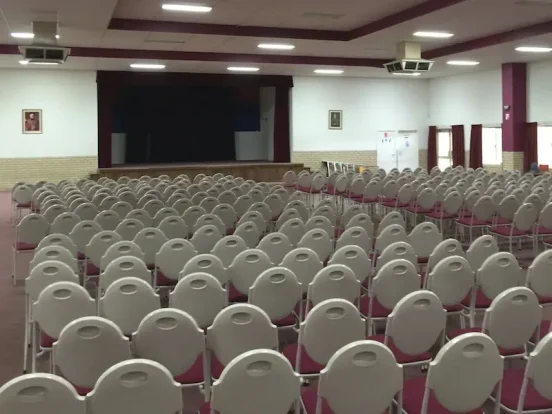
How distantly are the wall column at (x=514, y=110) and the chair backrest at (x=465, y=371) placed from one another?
17.6m

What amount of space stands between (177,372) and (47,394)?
127cm

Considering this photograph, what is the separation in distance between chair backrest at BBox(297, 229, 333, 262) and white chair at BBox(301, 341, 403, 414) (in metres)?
3.74

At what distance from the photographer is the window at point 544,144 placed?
1958cm

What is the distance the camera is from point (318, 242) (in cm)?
704

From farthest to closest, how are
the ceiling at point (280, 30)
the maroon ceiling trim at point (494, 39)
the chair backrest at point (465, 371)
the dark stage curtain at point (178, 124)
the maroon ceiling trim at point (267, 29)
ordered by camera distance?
the dark stage curtain at point (178, 124)
the maroon ceiling trim at point (494, 39)
the maroon ceiling trim at point (267, 29)
the ceiling at point (280, 30)
the chair backrest at point (465, 371)

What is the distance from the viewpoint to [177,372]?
3.98m

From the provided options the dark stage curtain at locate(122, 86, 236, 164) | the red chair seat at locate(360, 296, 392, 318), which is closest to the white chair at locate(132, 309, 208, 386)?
the red chair seat at locate(360, 296, 392, 318)

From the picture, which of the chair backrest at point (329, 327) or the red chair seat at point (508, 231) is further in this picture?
the red chair seat at point (508, 231)

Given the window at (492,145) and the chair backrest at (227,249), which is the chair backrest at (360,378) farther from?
the window at (492,145)

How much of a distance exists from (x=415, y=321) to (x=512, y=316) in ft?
2.13

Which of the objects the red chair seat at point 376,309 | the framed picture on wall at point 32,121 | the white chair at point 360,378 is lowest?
the red chair seat at point 376,309

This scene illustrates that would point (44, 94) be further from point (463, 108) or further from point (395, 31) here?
point (463, 108)

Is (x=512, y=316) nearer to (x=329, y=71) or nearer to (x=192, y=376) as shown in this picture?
(x=192, y=376)

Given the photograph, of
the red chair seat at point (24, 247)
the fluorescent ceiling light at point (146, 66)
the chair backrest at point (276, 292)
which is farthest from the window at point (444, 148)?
the chair backrest at point (276, 292)
